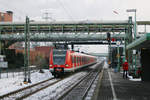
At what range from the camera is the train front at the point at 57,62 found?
23.2 m

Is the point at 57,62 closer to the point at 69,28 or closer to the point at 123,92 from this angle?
the point at 123,92

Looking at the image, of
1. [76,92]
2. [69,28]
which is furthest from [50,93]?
[69,28]

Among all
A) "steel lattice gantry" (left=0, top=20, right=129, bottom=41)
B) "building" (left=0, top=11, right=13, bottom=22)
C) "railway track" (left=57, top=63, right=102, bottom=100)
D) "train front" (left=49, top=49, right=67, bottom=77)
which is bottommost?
"railway track" (left=57, top=63, right=102, bottom=100)

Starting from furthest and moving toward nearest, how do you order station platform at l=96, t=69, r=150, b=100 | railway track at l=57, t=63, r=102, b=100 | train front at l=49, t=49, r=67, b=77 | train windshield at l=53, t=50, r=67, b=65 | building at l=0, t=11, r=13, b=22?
building at l=0, t=11, r=13, b=22
train windshield at l=53, t=50, r=67, b=65
train front at l=49, t=49, r=67, b=77
railway track at l=57, t=63, r=102, b=100
station platform at l=96, t=69, r=150, b=100

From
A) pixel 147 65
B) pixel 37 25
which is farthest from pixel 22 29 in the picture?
pixel 147 65

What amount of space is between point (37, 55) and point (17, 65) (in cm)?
608

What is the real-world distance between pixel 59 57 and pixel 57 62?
61cm

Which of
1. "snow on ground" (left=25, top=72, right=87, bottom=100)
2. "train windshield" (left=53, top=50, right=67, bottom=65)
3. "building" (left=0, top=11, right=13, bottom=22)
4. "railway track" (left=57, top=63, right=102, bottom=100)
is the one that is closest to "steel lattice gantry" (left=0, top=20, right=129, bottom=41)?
"train windshield" (left=53, top=50, right=67, bottom=65)

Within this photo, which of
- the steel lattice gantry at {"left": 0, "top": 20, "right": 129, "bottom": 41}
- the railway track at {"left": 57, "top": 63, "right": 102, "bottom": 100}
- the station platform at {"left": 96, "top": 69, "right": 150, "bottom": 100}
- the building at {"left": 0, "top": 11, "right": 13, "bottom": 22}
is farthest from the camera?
the building at {"left": 0, "top": 11, "right": 13, "bottom": 22}

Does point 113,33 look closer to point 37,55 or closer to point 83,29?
point 83,29

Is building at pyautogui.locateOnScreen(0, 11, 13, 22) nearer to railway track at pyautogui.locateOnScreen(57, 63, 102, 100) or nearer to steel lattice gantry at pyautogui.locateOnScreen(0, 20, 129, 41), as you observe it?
steel lattice gantry at pyautogui.locateOnScreen(0, 20, 129, 41)

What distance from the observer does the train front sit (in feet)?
76.3

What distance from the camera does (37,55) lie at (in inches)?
1848

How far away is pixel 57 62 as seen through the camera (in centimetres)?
2362
